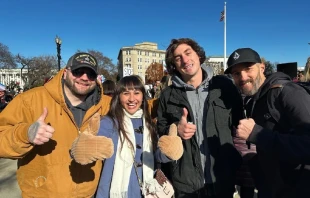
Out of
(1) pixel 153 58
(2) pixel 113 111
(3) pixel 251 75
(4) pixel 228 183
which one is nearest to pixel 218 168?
(4) pixel 228 183

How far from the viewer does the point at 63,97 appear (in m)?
2.39

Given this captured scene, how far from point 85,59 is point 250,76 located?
5.25ft

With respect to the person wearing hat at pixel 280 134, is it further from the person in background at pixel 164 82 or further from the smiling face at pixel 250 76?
the person in background at pixel 164 82

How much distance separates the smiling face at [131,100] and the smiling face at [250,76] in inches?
41.1

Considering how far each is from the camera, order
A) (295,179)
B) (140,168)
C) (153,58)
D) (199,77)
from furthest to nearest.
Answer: (153,58) → (199,77) → (140,168) → (295,179)

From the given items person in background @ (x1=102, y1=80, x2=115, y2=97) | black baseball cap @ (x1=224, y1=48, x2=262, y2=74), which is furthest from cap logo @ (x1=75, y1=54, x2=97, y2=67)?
person in background @ (x1=102, y1=80, x2=115, y2=97)

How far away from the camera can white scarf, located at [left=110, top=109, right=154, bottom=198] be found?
246 centimetres

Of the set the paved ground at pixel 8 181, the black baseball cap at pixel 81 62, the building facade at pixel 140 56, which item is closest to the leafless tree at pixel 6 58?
the paved ground at pixel 8 181

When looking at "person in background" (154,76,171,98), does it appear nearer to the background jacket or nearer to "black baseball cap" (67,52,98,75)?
"black baseball cap" (67,52,98,75)

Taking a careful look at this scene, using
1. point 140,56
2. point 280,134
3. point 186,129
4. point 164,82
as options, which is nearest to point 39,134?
point 186,129

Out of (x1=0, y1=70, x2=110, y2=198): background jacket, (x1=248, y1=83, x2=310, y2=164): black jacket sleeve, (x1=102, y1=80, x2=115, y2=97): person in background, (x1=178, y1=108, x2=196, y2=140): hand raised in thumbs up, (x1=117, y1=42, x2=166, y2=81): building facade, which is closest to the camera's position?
(x1=248, y1=83, x2=310, y2=164): black jacket sleeve

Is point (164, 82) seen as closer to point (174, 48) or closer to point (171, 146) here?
point (174, 48)

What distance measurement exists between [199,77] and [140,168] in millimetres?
1151

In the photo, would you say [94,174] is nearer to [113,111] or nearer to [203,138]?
[113,111]
